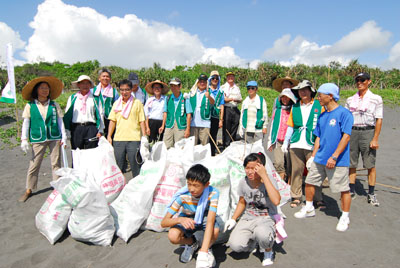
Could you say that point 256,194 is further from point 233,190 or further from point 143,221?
point 143,221

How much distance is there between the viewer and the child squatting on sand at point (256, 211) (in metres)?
2.25

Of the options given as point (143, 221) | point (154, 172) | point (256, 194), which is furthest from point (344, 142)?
point (143, 221)

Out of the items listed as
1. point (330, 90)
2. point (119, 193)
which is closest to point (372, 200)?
→ point (330, 90)

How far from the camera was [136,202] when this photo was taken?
283 centimetres

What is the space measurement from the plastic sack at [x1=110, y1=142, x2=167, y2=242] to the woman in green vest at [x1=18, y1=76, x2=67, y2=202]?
149 centimetres

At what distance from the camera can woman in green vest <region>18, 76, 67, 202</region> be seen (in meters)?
3.64

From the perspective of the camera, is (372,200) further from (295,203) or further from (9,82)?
(9,82)

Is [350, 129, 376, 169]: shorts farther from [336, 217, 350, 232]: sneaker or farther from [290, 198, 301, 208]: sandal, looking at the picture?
[336, 217, 350, 232]: sneaker

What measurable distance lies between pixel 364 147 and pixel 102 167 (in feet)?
10.7

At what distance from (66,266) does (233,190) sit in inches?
67.8

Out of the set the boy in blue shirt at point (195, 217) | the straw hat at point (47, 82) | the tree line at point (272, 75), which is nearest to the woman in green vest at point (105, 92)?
the straw hat at point (47, 82)

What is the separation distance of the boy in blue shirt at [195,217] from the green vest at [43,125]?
2331 mm

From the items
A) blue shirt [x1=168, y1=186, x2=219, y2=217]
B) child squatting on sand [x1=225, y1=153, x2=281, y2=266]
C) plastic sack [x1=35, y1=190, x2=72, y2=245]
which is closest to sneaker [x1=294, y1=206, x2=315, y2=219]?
child squatting on sand [x1=225, y1=153, x2=281, y2=266]

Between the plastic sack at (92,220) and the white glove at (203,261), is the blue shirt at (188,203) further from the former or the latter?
the plastic sack at (92,220)
